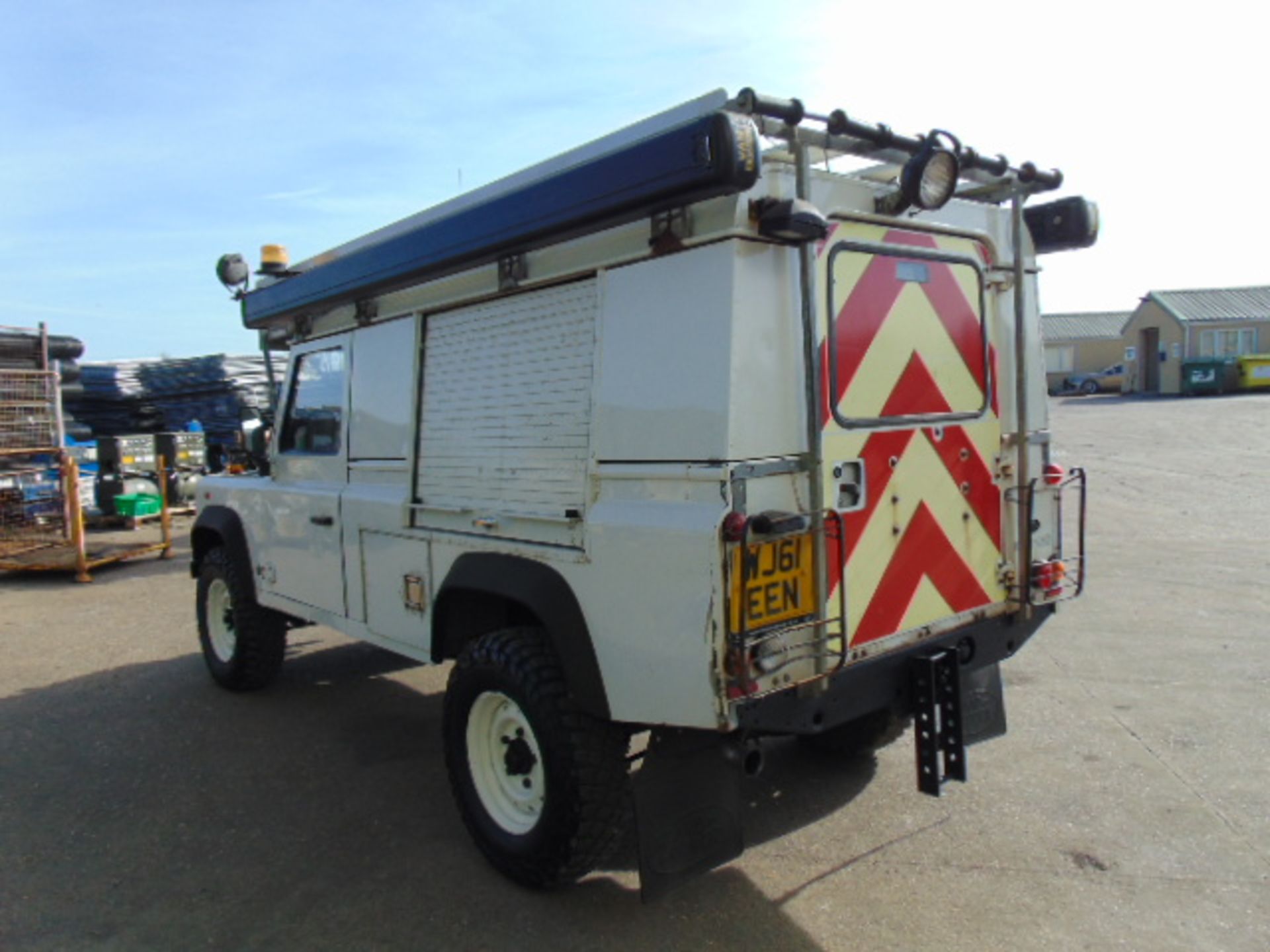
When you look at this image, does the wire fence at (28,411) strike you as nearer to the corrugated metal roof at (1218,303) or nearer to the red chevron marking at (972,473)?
the red chevron marking at (972,473)

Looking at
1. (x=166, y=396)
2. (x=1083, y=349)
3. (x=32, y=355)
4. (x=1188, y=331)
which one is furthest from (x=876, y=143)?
(x=1083, y=349)

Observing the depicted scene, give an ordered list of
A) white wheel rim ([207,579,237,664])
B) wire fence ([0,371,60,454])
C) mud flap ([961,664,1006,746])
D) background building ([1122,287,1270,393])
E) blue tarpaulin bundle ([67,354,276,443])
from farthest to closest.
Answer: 1. background building ([1122,287,1270,393])
2. blue tarpaulin bundle ([67,354,276,443])
3. wire fence ([0,371,60,454])
4. white wheel rim ([207,579,237,664])
5. mud flap ([961,664,1006,746])

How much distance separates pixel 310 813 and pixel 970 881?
2.82 m

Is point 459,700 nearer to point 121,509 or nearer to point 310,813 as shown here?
point 310,813

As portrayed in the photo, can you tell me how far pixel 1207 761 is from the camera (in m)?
4.39

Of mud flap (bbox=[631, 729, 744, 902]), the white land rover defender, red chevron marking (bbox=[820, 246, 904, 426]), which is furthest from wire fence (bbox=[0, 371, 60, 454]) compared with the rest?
red chevron marking (bbox=[820, 246, 904, 426])

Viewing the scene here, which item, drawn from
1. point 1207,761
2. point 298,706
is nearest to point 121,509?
point 298,706

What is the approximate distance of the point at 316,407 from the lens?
16.7 feet

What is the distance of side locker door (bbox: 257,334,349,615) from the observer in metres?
4.78

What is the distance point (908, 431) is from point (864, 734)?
169 centimetres

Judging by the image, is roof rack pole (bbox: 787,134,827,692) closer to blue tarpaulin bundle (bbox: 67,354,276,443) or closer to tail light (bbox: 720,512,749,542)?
tail light (bbox: 720,512,749,542)

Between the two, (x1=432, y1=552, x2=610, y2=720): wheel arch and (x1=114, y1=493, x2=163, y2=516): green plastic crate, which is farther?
(x1=114, y1=493, x2=163, y2=516): green plastic crate

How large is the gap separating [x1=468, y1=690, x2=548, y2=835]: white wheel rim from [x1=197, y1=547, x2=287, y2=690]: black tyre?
2.57 metres

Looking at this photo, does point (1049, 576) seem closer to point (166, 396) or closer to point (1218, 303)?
point (166, 396)
